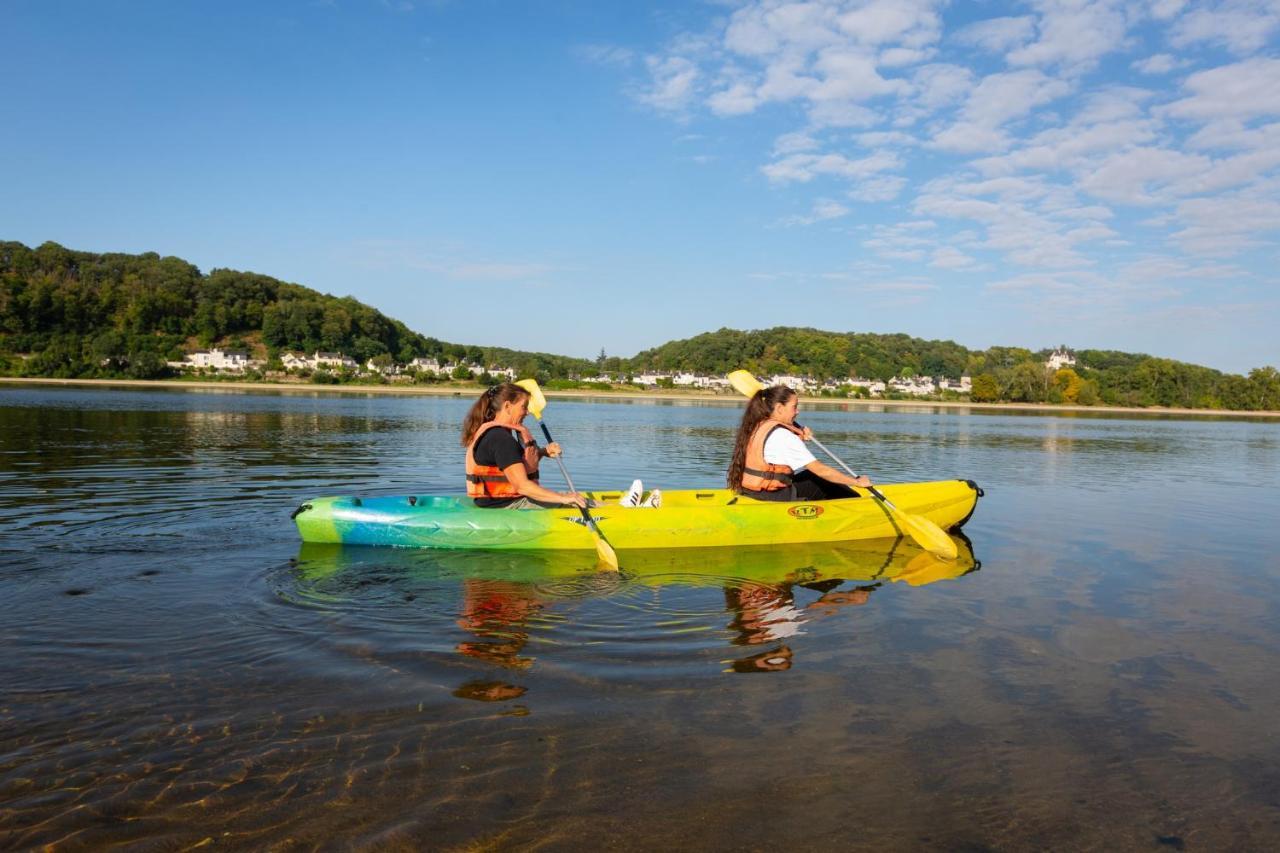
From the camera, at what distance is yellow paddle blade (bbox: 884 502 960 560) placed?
8984mm

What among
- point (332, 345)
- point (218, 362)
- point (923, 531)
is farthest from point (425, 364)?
point (923, 531)

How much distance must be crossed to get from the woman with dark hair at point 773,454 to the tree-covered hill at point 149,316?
106295mm

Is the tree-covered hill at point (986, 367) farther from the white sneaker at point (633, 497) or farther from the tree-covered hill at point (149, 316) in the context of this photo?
the white sneaker at point (633, 497)

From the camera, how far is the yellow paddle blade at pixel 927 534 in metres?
8.98

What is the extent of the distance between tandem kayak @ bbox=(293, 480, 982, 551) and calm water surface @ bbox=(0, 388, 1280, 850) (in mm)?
242

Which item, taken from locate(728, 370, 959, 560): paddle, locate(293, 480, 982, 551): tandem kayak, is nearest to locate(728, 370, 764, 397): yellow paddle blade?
locate(728, 370, 959, 560): paddle

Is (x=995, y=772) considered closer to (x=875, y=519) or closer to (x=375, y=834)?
(x=375, y=834)

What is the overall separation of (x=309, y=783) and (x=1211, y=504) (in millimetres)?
15704

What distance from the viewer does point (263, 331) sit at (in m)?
134

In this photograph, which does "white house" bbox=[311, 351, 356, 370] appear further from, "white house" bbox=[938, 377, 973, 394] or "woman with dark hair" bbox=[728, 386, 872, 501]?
"woman with dark hair" bbox=[728, 386, 872, 501]

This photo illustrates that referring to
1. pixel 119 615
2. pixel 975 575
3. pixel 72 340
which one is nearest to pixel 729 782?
pixel 119 615

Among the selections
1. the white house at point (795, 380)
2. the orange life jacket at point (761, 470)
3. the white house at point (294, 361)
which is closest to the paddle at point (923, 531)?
the orange life jacket at point (761, 470)

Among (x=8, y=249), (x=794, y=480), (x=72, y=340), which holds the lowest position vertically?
(x=794, y=480)

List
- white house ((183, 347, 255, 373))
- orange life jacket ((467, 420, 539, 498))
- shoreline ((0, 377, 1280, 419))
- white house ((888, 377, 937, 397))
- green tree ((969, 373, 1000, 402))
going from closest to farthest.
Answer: orange life jacket ((467, 420, 539, 498)), shoreline ((0, 377, 1280, 419)), white house ((183, 347, 255, 373)), green tree ((969, 373, 1000, 402)), white house ((888, 377, 937, 397))
